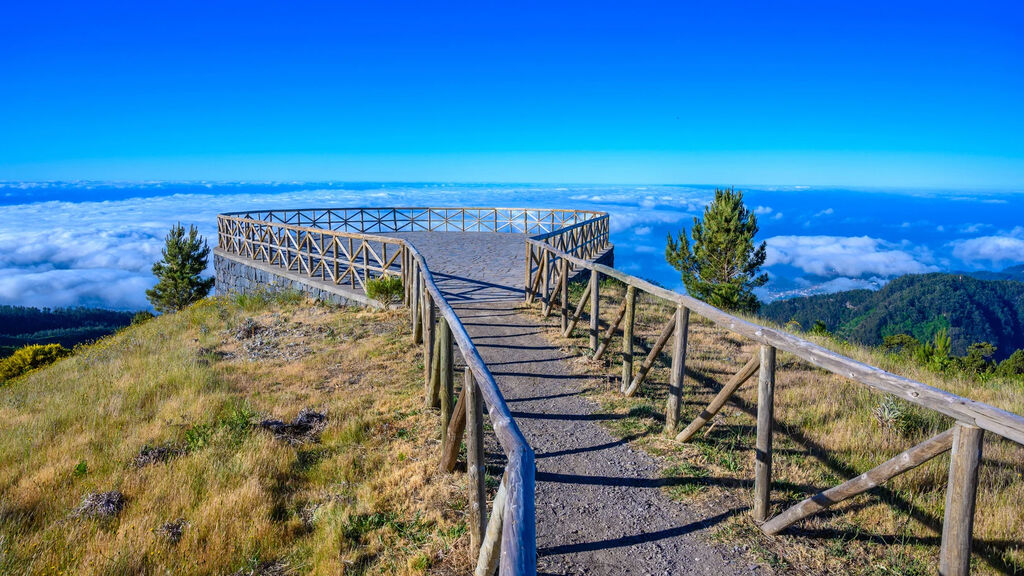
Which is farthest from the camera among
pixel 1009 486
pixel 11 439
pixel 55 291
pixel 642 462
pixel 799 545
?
pixel 55 291

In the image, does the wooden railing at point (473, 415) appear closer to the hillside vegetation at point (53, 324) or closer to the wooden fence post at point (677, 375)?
the wooden fence post at point (677, 375)

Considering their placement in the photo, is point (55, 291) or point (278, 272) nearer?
point (278, 272)

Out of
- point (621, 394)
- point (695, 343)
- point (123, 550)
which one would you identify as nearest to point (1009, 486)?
point (621, 394)

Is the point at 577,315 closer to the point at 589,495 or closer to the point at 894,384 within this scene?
the point at 589,495

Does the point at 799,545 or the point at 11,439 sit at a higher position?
the point at 799,545

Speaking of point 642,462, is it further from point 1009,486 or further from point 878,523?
point 1009,486

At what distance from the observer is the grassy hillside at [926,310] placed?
7194 cm

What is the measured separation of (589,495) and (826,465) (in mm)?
2180

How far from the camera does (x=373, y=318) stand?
11016mm

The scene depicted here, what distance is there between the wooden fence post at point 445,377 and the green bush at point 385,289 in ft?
23.0

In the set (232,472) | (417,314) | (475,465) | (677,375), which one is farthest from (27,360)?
(677,375)

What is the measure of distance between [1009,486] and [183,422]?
26.3 feet

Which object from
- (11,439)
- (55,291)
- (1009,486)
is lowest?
(55,291)

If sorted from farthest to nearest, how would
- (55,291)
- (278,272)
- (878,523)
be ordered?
(55,291) < (278,272) < (878,523)
